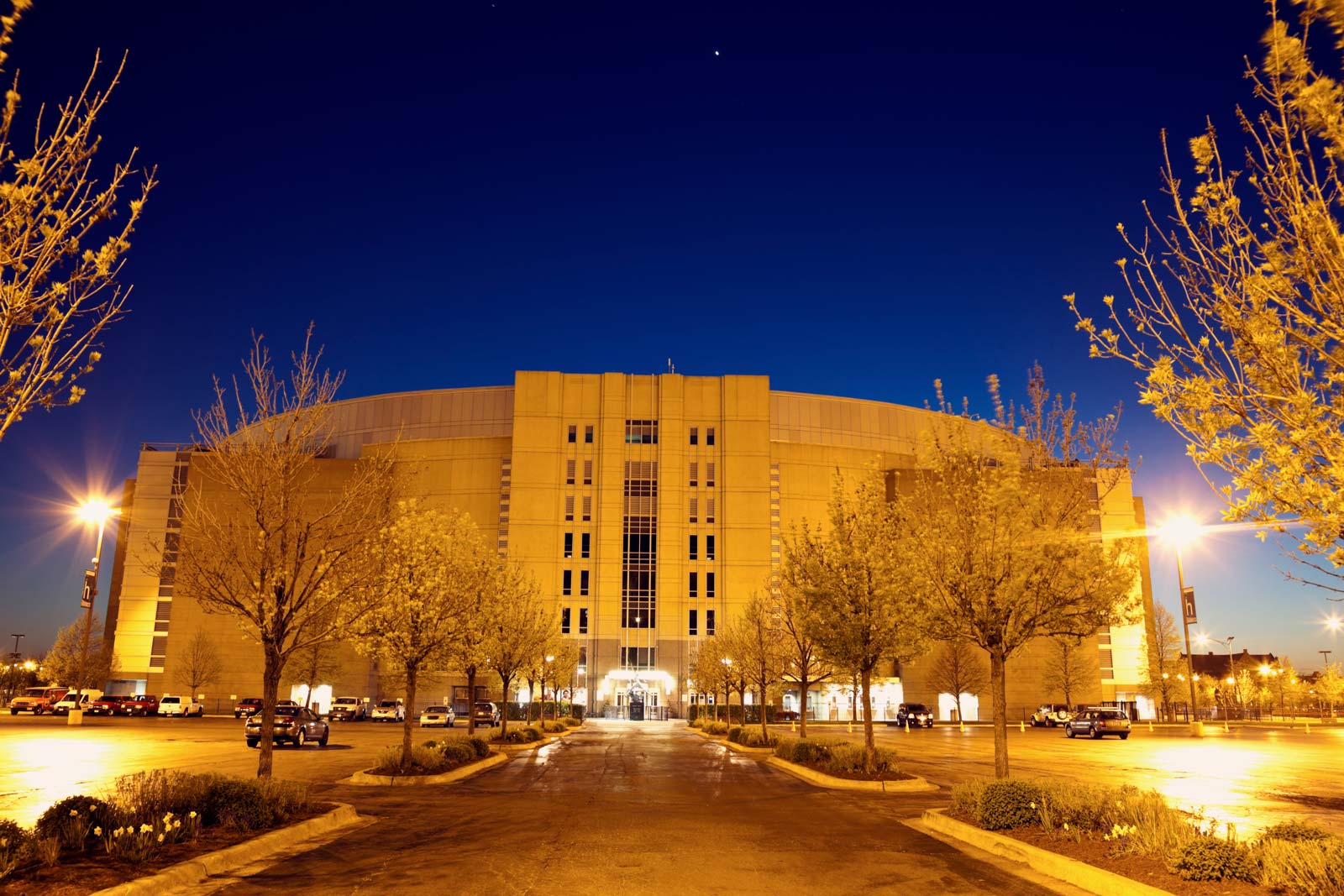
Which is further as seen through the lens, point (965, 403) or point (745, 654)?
point (745, 654)

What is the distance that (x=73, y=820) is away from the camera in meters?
10.1

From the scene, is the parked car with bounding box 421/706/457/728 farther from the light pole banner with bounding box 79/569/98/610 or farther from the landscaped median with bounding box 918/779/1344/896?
the landscaped median with bounding box 918/779/1344/896

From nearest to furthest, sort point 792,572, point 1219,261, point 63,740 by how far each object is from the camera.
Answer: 1. point 1219,261
2. point 792,572
3. point 63,740

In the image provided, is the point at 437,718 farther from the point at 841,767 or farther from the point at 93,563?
the point at 841,767

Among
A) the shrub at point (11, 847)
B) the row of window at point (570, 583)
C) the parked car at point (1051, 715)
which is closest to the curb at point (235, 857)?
the shrub at point (11, 847)

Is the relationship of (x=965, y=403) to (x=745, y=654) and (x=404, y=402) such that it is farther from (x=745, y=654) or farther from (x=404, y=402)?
(x=404, y=402)

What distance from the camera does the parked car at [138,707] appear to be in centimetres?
7245

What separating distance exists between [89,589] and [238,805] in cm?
4517

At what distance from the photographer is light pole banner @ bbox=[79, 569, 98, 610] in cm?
4934

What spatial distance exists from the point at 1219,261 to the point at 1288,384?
125 cm

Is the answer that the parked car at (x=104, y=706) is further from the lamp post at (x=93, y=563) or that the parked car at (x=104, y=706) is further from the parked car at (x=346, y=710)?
the lamp post at (x=93, y=563)

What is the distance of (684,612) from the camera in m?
91.0

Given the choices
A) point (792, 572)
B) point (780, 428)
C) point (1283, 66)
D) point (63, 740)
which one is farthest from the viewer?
point (780, 428)

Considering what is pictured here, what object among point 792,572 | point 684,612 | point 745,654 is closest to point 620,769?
point 792,572
